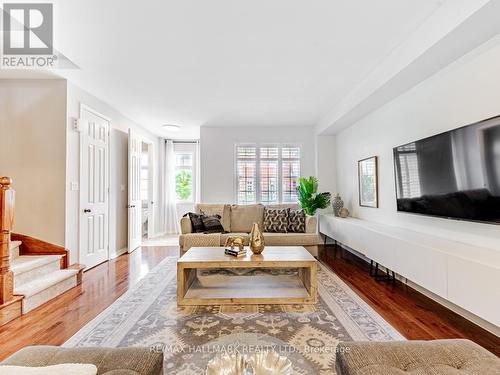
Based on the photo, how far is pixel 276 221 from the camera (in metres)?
4.55

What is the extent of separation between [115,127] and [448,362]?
518 centimetres

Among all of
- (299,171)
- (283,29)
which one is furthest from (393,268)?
(299,171)

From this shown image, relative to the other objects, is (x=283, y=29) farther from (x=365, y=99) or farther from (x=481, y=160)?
(x=481, y=160)

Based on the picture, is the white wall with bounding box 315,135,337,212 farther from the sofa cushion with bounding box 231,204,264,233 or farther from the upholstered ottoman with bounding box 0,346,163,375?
the upholstered ottoman with bounding box 0,346,163,375

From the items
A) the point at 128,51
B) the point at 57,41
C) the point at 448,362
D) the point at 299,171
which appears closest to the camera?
the point at 448,362

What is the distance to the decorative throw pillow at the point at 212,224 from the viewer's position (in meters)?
4.37

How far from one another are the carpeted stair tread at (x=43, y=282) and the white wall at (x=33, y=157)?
44 centimetres

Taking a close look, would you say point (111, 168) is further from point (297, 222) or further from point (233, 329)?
point (233, 329)

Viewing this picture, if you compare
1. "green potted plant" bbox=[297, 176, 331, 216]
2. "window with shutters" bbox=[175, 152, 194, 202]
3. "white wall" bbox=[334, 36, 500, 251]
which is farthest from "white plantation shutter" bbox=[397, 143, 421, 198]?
"window with shutters" bbox=[175, 152, 194, 202]

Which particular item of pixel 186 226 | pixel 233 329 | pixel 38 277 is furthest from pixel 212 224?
pixel 233 329

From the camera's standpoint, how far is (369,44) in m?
2.70

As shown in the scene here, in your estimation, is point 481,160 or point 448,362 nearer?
point 448,362

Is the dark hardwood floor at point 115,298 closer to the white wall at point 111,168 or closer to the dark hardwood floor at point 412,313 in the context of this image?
the dark hardwood floor at point 412,313

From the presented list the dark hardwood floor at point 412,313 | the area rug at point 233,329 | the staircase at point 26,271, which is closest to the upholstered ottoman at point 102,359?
the area rug at point 233,329
